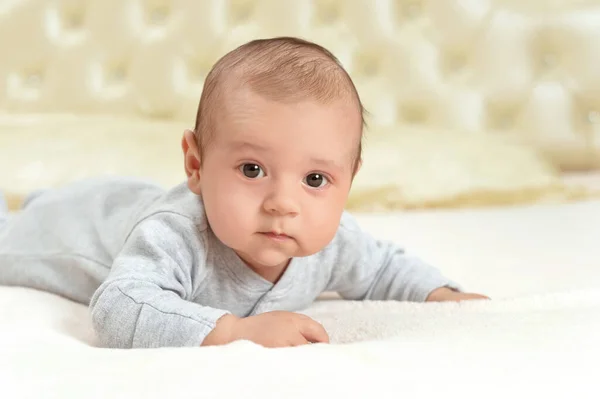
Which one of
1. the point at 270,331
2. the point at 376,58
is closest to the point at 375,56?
the point at 376,58

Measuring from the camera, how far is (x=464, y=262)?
59.5 inches

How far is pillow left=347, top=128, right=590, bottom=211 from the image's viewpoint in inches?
Answer: 81.0

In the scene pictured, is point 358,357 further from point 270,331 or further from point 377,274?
point 377,274

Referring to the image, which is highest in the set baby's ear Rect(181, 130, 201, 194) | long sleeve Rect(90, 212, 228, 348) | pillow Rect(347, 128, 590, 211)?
baby's ear Rect(181, 130, 201, 194)

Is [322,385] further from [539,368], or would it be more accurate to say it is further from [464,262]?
[464,262]

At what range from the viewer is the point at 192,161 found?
3.45 feet

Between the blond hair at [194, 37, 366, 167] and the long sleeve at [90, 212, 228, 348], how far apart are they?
5.1 inches

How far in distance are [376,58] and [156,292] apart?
1788 mm

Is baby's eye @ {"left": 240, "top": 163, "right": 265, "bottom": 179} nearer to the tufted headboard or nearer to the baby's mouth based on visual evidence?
→ the baby's mouth

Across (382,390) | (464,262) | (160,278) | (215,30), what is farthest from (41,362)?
(215,30)

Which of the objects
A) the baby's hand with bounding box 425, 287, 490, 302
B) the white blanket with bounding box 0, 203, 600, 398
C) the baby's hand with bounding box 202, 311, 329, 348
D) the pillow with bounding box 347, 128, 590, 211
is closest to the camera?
the white blanket with bounding box 0, 203, 600, 398

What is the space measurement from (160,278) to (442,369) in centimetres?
41

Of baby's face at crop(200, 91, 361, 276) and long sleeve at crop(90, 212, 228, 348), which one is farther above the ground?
baby's face at crop(200, 91, 361, 276)

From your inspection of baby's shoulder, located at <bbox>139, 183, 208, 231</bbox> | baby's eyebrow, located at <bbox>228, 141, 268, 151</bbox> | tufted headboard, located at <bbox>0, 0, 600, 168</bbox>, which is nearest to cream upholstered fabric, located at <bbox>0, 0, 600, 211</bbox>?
tufted headboard, located at <bbox>0, 0, 600, 168</bbox>
